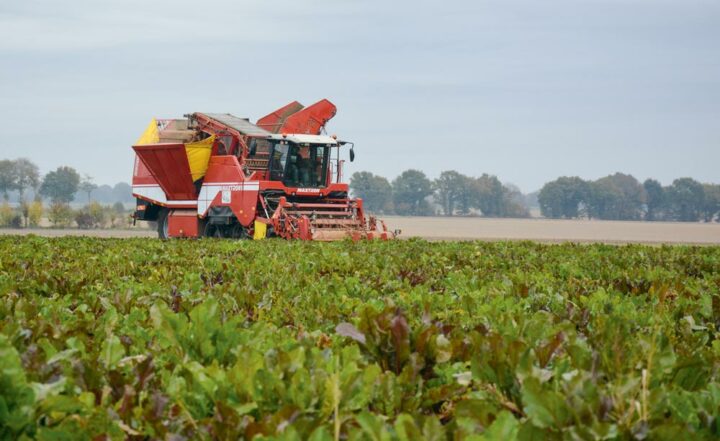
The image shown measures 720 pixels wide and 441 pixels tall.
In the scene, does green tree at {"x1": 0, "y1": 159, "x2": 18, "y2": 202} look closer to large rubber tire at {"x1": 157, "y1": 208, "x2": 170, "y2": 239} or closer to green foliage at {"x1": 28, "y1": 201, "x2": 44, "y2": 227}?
green foliage at {"x1": 28, "y1": 201, "x2": 44, "y2": 227}

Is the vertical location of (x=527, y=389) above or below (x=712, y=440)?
above

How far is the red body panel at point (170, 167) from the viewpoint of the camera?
2844cm

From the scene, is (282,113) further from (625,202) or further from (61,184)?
(625,202)

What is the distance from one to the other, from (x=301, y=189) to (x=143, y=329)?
23.9 metres

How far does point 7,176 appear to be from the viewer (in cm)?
14462

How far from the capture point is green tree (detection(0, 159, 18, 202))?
144m

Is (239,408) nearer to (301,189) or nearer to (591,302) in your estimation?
(591,302)

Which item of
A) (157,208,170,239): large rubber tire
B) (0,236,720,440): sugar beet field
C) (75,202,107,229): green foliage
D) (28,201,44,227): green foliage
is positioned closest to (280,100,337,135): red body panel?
(157,208,170,239): large rubber tire

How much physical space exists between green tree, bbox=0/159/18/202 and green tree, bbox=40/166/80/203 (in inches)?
212

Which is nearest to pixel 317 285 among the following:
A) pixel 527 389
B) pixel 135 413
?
pixel 135 413

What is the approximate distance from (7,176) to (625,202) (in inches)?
4308

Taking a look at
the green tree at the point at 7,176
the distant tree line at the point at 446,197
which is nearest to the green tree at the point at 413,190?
the distant tree line at the point at 446,197

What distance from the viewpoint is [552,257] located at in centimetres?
1164

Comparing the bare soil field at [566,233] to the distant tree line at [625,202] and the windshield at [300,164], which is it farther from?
the distant tree line at [625,202]
